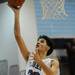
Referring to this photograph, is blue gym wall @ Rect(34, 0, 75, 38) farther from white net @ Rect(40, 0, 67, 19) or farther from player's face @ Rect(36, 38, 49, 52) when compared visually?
player's face @ Rect(36, 38, 49, 52)

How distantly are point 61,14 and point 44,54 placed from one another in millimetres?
1510

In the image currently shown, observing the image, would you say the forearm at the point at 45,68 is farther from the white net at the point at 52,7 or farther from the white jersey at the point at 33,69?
the white net at the point at 52,7

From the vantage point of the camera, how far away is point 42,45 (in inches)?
78.2

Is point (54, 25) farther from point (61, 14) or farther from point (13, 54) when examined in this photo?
point (13, 54)

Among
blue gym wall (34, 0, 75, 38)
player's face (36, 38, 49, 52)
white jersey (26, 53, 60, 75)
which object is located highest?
player's face (36, 38, 49, 52)

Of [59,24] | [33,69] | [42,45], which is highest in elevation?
[42,45]

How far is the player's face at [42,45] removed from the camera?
1.96 metres

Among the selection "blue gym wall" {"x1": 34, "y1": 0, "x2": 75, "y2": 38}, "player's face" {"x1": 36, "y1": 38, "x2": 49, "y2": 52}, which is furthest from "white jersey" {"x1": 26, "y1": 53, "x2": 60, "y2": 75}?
"blue gym wall" {"x1": 34, "y1": 0, "x2": 75, "y2": 38}

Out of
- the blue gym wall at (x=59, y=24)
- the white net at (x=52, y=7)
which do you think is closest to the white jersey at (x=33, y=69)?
the white net at (x=52, y=7)

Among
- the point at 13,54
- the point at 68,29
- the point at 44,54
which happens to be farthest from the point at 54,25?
the point at 44,54

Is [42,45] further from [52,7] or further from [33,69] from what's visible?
[52,7]

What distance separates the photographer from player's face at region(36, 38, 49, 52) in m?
1.96

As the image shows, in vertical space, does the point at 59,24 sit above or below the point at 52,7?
below

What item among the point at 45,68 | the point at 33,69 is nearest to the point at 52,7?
the point at 33,69
